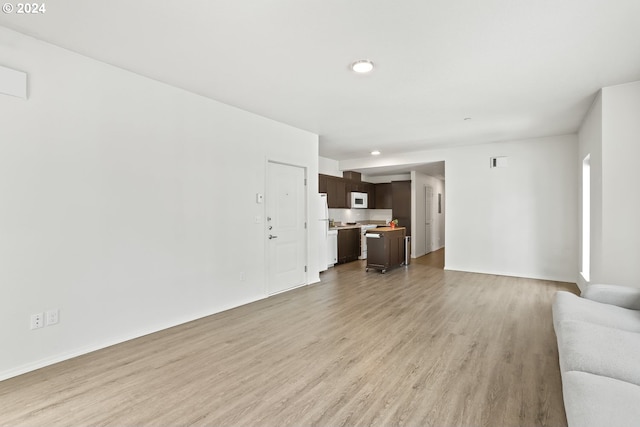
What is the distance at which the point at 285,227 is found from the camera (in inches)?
200

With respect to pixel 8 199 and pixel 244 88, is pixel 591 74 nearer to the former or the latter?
pixel 244 88

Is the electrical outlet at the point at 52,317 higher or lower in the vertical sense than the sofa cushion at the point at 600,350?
lower

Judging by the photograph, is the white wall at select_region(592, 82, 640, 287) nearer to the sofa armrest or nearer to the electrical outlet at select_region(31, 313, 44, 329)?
the sofa armrest

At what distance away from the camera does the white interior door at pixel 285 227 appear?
190 inches

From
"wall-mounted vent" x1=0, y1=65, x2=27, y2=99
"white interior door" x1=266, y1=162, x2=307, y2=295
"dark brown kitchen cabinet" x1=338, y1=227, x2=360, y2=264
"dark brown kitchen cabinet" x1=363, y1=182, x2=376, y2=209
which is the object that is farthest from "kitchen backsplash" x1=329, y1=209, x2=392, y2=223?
"wall-mounted vent" x1=0, y1=65, x2=27, y2=99

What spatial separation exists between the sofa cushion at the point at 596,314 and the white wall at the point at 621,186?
967 millimetres

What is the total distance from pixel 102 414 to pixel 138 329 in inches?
51.9

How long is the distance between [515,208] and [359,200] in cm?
368

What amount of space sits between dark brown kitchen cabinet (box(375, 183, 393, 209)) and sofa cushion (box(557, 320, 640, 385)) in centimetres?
727

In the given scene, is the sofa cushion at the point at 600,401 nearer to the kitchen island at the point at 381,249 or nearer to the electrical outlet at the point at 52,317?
the electrical outlet at the point at 52,317

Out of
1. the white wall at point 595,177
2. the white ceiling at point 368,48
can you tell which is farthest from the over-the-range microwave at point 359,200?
the white wall at point 595,177

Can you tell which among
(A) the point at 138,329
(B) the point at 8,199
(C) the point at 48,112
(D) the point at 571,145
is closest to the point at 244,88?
(C) the point at 48,112

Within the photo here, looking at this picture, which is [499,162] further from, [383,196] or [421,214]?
[383,196]

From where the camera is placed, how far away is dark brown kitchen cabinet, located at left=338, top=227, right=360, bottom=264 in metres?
7.74
